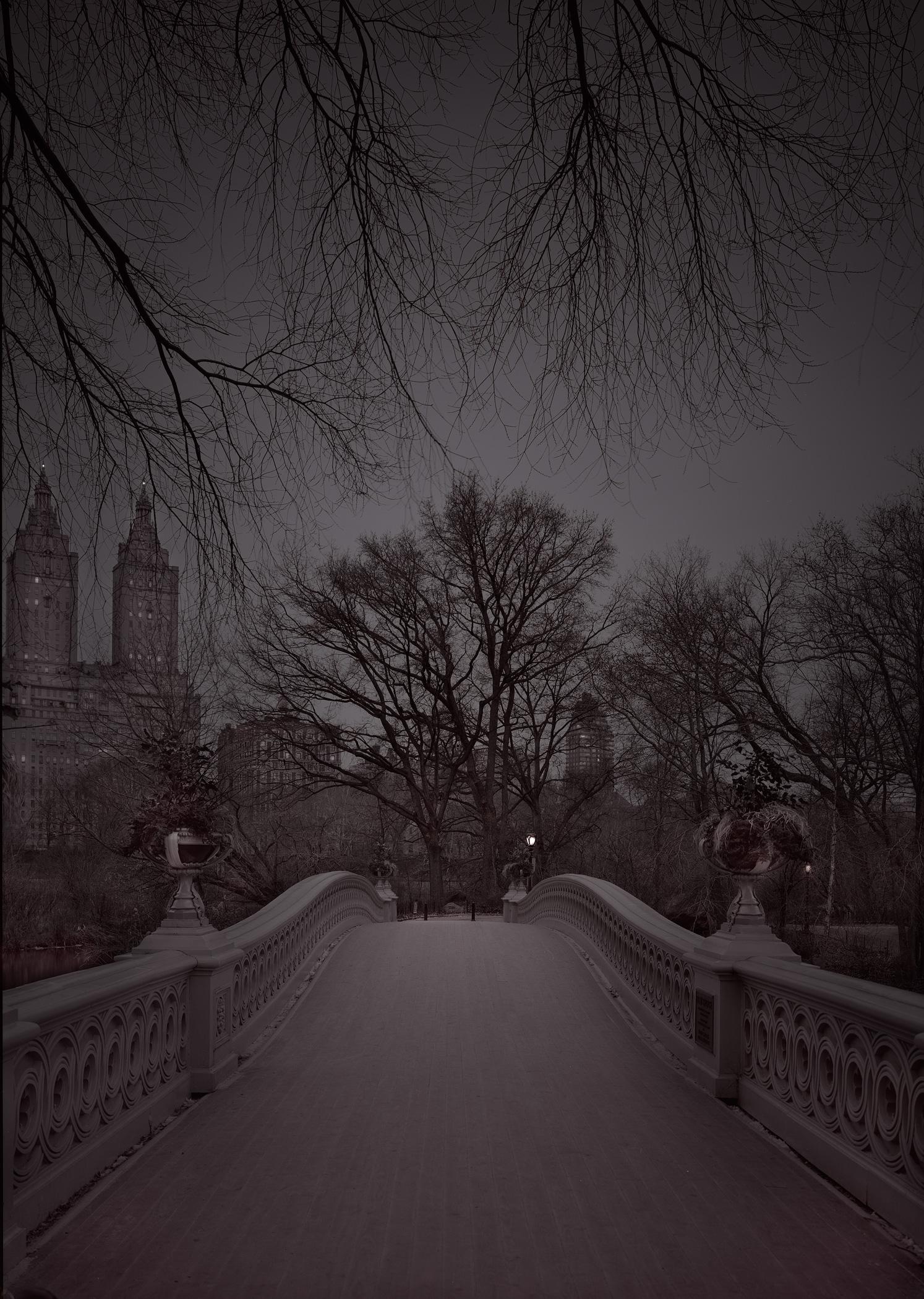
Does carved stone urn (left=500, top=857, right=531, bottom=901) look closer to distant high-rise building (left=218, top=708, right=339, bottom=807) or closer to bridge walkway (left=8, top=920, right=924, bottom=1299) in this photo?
distant high-rise building (left=218, top=708, right=339, bottom=807)

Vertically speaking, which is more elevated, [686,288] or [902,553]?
[902,553]

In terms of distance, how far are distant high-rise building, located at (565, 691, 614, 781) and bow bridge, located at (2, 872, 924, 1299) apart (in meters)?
21.5

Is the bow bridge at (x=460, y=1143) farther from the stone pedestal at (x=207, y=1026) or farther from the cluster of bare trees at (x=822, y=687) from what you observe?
the cluster of bare trees at (x=822, y=687)

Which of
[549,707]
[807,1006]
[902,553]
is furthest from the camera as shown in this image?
[549,707]

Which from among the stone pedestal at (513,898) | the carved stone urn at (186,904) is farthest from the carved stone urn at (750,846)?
the stone pedestal at (513,898)

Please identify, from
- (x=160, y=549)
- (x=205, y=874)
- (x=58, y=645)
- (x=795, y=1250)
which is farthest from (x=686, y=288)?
(x=205, y=874)

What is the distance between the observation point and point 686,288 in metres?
3.40

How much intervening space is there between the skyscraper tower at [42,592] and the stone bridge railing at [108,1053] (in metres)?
1.23

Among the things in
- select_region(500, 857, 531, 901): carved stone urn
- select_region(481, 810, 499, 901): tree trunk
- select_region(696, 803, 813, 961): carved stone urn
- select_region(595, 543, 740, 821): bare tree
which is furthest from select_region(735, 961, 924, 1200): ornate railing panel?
select_region(481, 810, 499, 901): tree trunk

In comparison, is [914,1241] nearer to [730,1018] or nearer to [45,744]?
[730,1018]

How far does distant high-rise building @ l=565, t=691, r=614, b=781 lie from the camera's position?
30.2 meters

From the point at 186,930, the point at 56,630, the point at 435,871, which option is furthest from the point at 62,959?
the point at 56,630

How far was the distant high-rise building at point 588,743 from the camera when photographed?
3023 cm

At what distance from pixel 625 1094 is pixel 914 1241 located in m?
2.93
